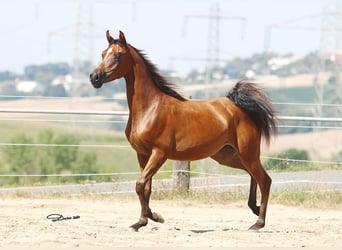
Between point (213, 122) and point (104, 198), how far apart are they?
3.98 metres

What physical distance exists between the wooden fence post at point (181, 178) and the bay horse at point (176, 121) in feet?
11.8

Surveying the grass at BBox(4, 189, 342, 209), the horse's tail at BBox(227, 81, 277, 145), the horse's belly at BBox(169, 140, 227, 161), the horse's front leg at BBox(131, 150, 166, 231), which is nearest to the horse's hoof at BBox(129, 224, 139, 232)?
the horse's front leg at BBox(131, 150, 166, 231)

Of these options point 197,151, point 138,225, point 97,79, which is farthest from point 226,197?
point 97,79

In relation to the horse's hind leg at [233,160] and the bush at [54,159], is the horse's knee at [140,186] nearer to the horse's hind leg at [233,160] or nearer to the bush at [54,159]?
the horse's hind leg at [233,160]

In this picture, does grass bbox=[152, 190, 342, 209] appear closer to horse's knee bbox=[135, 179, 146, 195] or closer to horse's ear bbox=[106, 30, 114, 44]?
horse's knee bbox=[135, 179, 146, 195]

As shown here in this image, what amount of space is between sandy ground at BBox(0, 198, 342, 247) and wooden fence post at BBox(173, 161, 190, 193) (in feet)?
2.35

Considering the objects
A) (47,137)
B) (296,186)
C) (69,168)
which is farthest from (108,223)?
(47,137)

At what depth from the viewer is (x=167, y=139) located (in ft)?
35.8

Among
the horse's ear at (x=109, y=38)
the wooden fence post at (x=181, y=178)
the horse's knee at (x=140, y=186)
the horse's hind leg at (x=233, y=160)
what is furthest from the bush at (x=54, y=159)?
the horse's knee at (x=140, y=186)

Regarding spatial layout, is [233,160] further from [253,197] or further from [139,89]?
[139,89]

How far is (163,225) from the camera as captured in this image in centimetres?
1157

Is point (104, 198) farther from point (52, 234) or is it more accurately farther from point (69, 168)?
point (69, 168)

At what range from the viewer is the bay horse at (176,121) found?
1087cm

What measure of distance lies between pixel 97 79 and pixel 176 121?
1.01 metres
